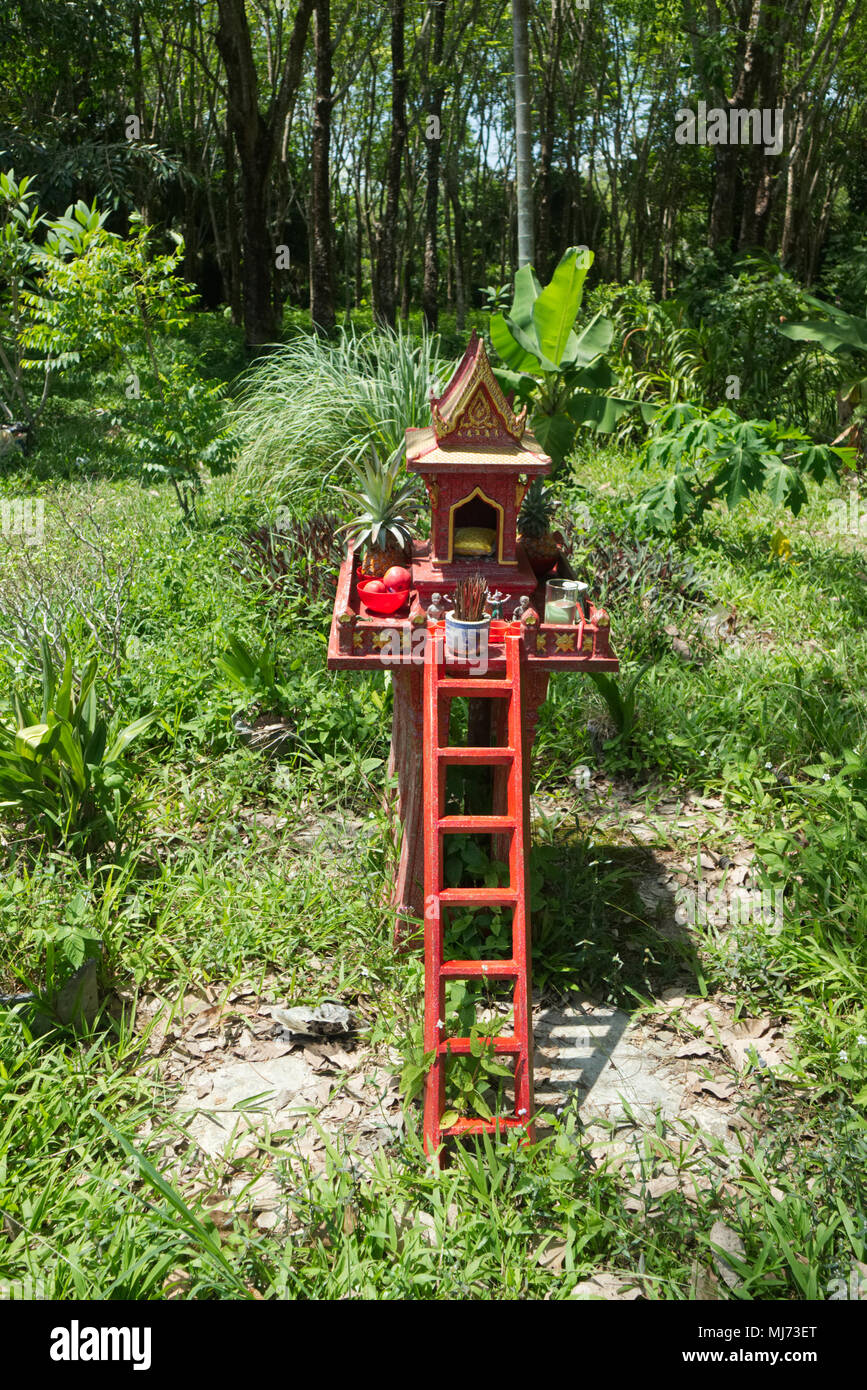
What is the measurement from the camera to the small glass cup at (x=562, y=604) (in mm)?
3922

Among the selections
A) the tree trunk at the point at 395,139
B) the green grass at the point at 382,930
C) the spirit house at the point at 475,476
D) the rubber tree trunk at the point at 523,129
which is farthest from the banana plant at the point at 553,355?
the tree trunk at the point at 395,139

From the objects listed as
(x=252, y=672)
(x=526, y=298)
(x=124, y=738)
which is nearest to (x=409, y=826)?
(x=124, y=738)

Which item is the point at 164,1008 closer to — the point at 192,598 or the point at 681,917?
the point at 681,917

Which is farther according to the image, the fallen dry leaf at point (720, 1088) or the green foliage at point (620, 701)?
the green foliage at point (620, 701)

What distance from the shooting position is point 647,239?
2906 centimetres

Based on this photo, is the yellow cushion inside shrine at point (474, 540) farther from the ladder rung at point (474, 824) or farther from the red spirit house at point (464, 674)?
the ladder rung at point (474, 824)

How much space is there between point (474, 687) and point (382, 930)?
1172 millimetres

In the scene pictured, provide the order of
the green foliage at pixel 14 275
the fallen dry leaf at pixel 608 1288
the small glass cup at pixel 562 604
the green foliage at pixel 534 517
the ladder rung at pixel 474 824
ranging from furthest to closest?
the green foliage at pixel 14 275
the green foliage at pixel 534 517
the small glass cup at pixel 562 604
the ladder rung at pixel 474 824
the fallen dry leaf at pixel 608 1288

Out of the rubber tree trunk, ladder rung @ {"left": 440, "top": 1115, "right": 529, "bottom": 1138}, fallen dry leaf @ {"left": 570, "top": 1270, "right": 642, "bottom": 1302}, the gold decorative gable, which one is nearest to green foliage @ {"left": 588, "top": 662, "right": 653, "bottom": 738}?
the gold decorative gable

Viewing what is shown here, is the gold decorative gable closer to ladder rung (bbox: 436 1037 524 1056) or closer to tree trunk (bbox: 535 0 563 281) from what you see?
ladder rung (bbox: 436 1037 524 1056)

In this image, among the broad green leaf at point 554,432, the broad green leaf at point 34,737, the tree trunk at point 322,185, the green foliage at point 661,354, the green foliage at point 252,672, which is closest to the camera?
the broad green leaf at point 34,737

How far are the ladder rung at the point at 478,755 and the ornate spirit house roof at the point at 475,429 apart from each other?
1.08 m

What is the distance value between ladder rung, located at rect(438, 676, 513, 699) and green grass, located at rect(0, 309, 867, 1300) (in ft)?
2.96
